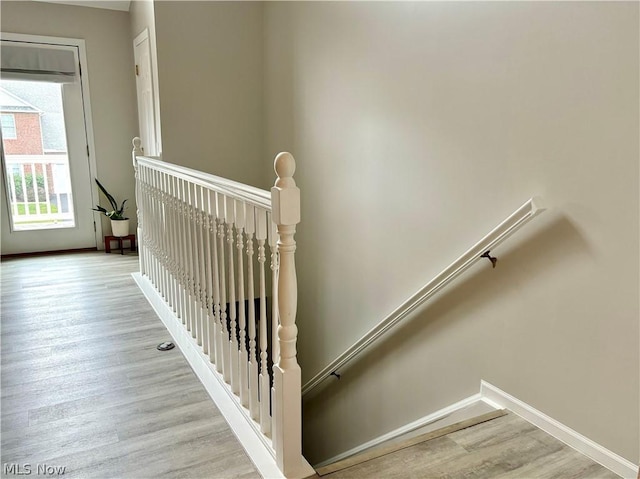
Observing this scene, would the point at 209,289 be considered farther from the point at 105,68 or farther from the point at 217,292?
the point at 105,68

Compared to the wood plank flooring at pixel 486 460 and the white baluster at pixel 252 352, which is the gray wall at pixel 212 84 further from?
the wood plank flooring at pixel 486 460

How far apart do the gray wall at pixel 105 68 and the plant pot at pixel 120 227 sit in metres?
0.21

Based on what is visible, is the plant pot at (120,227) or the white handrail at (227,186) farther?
the plant pot at (120,227)

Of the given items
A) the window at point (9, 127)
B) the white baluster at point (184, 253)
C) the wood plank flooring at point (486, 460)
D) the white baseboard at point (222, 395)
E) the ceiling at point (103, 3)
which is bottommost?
the white baseboard at point (222, 395)

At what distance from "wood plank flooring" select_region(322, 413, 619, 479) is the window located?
184 inches

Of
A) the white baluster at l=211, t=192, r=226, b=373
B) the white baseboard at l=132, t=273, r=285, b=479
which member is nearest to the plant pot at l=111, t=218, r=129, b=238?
the white baseboard at l=132, t=273, r=285, b=479

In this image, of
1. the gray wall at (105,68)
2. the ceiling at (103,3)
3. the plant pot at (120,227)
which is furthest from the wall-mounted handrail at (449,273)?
the ceiling at (103,3)

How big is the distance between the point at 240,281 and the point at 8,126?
4.01 meters

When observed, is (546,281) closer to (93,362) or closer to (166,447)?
(166,447)

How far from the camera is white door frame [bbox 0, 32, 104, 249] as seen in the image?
446 centimetres

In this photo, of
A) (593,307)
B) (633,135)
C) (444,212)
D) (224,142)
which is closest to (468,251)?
(444,212)

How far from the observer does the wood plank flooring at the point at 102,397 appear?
5.97ft

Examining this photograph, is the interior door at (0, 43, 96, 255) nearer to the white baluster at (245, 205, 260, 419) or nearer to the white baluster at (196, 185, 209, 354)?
the white baluster at (196, 185, 209, 354)

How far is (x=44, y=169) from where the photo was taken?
191 inches
